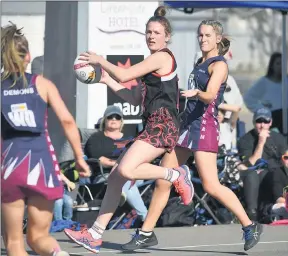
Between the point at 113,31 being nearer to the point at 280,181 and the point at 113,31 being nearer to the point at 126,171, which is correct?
the point at 280,181

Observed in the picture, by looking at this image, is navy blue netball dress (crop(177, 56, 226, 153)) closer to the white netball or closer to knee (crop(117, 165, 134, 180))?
knee (crop(117, 165, 134, 180))

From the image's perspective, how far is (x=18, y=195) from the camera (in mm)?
6047

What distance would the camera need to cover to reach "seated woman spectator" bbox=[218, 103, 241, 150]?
11555 mm

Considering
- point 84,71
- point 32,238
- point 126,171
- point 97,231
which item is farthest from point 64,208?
point 32,238

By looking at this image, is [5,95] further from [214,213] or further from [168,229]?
[214,213]

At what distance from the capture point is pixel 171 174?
25.1 feet

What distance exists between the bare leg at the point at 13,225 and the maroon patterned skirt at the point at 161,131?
1703 mm

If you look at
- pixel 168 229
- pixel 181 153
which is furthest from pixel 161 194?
→ pixel 168 229

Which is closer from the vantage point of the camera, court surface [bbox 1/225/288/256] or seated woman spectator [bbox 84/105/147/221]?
court surface [bbox 1/225/288/256]

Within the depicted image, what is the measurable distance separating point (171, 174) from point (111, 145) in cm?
296

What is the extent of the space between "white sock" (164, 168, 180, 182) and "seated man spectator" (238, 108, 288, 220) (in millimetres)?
3069

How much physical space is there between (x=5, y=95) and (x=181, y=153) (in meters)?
2.25

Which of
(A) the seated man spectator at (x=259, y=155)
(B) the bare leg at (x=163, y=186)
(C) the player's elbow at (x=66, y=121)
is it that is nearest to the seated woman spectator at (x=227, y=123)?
(A) the seated man spectator at (x=259, y=155)

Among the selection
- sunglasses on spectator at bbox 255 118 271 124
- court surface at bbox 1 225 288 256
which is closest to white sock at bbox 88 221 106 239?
court surface at bbox 1 225 288 256
